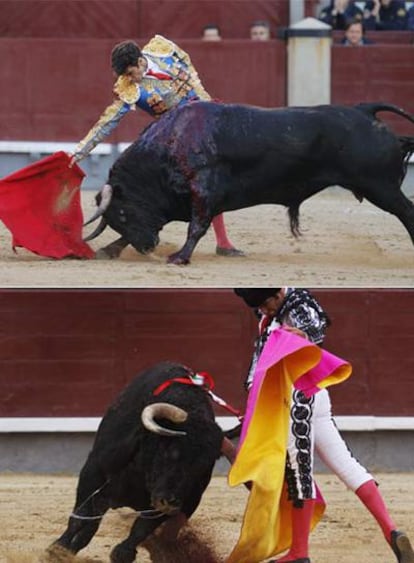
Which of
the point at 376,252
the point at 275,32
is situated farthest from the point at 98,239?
the point at 275,32

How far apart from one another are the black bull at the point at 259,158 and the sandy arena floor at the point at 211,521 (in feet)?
3.90

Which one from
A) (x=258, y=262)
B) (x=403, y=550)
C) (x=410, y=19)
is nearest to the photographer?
(x=403, y=550)

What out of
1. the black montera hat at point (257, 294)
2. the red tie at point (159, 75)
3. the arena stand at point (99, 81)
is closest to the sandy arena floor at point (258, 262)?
the red tie at point (159, 75)

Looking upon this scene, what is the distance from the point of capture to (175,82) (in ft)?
22.5

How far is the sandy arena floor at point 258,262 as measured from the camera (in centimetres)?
642

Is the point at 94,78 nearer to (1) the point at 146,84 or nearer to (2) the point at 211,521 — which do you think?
(1) the point at 146,84

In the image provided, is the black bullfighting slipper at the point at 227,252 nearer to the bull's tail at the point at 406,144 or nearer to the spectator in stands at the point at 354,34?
the bull's tail at the point at 406,144

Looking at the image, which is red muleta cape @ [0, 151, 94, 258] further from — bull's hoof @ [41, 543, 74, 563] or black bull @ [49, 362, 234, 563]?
bull's hoof @ [41, 543, 74, 563]

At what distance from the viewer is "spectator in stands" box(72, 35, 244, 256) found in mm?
6738

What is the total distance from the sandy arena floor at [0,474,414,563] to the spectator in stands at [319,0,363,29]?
210 inches

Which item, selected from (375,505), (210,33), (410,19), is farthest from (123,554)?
(410,19)

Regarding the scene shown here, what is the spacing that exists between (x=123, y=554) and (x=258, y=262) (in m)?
2.55

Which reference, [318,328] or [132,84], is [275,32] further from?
[318,328]

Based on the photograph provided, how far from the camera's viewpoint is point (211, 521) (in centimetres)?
540
